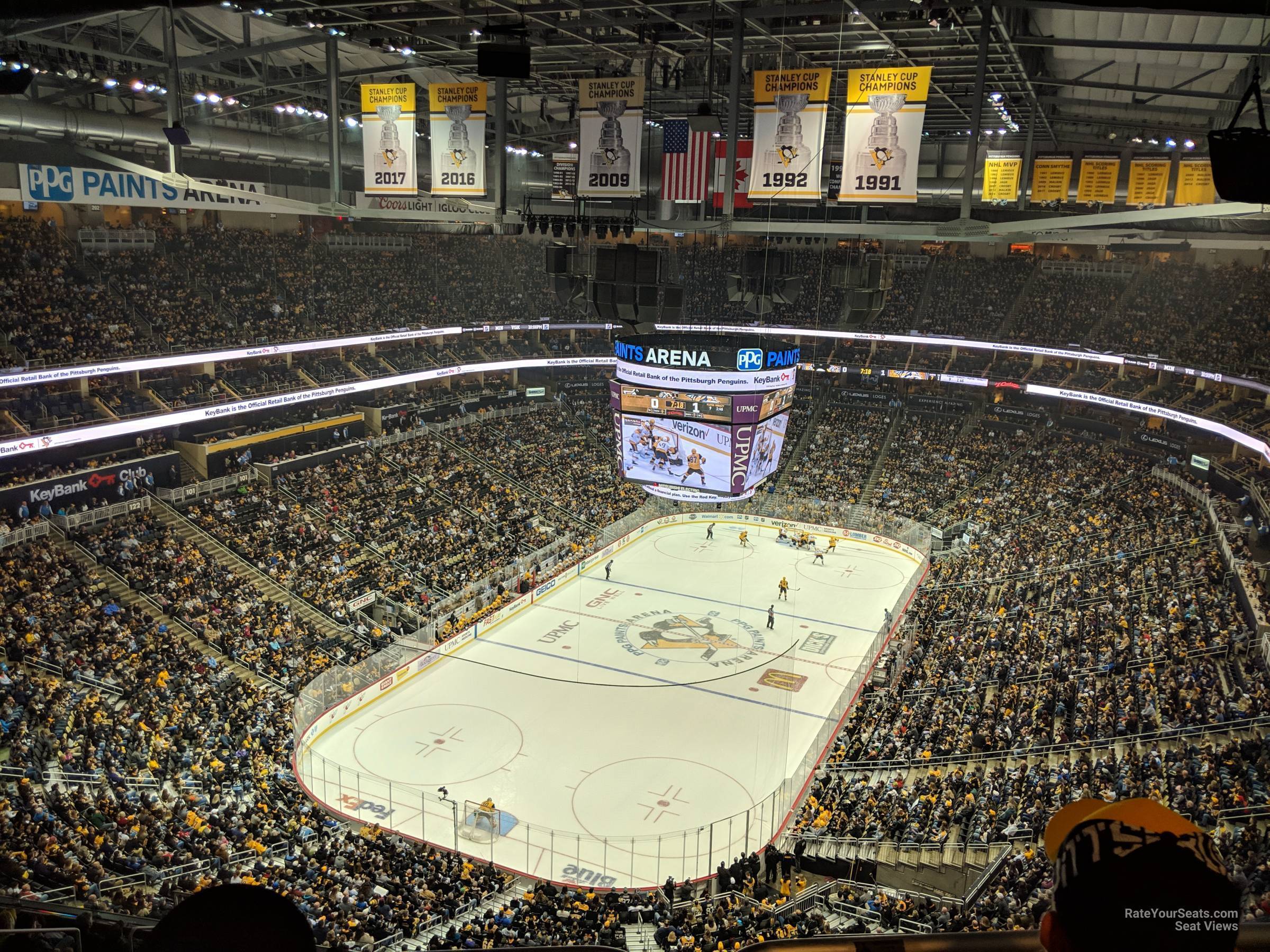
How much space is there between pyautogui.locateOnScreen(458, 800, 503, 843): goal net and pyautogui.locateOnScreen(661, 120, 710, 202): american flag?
41.9ft

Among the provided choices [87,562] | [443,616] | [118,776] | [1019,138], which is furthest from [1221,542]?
[87,562]

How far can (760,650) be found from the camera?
2772 centimetres

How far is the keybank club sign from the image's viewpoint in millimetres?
22000

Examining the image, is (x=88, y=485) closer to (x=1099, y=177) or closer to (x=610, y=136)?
(x=610, y=136)

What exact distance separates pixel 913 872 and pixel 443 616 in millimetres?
15752

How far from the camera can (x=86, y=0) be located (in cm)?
555

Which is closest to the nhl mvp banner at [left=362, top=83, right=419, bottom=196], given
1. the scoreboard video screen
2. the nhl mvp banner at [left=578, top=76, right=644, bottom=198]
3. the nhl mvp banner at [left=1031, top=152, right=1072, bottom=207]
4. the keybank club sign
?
the nhl mvp banner at [left=578, top=76, right=644, bottom=198]

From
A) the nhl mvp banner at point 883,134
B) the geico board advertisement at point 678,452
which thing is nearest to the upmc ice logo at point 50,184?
the geico board advertisement at point 678,452

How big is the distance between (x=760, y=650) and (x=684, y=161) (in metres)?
14.2

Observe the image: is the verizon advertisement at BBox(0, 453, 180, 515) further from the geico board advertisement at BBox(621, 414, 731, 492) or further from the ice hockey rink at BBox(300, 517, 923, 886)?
the geico board advertisement at BBox(621, 414, 731, 492)

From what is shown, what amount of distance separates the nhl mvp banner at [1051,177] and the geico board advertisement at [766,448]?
869 cm

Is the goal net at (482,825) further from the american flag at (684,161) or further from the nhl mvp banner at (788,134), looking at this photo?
the american flag at (684,161)

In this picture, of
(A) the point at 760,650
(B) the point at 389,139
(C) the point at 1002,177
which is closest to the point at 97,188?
(B) the point at 389,139

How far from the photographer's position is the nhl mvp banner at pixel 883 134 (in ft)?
51.7
